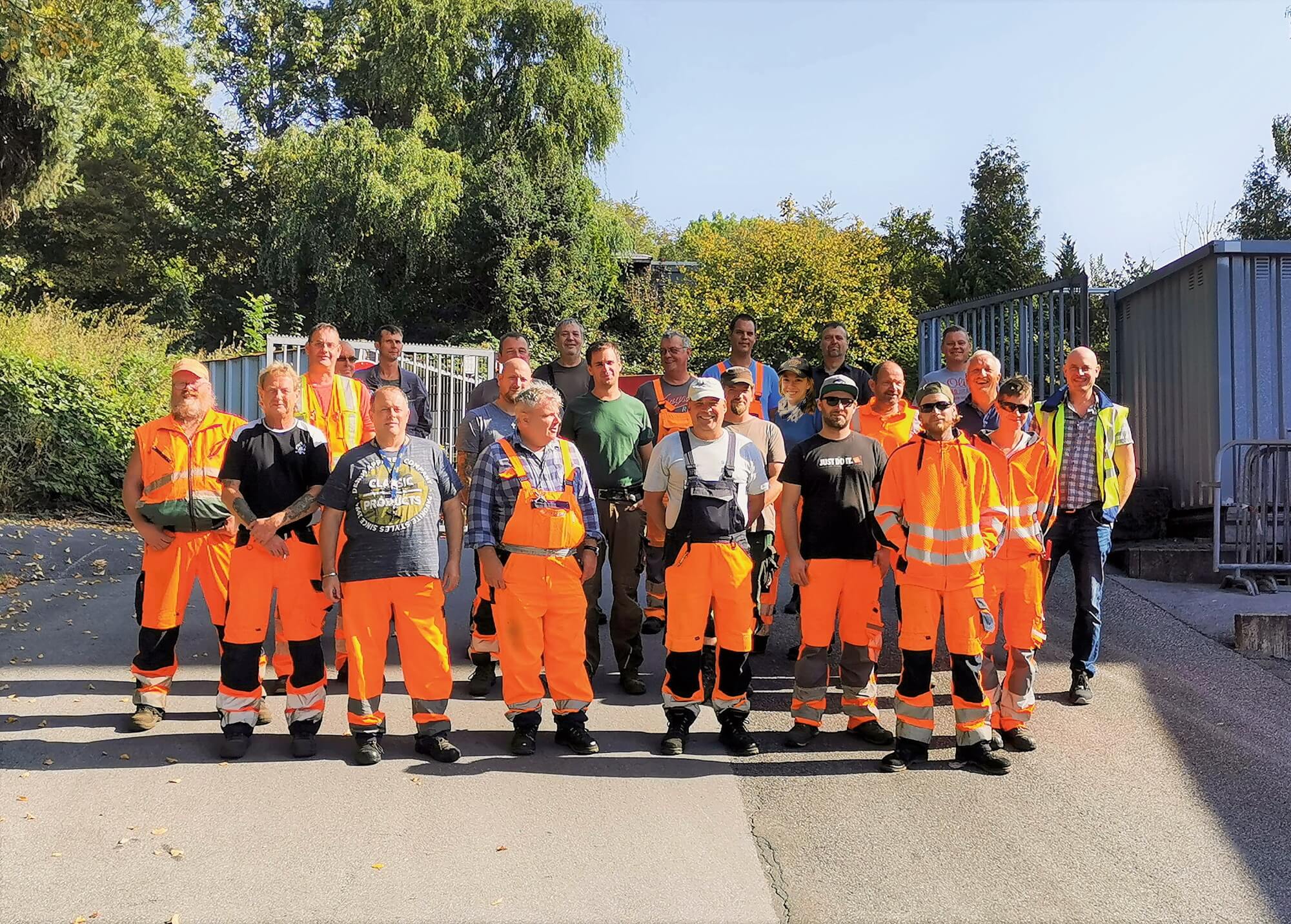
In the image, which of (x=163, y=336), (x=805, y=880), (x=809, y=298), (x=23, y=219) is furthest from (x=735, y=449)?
(x=23, y=219)

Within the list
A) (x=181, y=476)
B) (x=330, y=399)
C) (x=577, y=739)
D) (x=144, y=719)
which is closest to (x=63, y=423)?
(x=330, y=399)

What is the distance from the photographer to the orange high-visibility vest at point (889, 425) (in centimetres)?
745

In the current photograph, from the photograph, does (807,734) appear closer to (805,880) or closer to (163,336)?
(805,880)

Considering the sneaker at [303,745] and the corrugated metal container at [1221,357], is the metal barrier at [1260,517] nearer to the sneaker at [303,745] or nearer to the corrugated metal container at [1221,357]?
the corrugated metal container at [1221,357]

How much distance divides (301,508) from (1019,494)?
3.87m

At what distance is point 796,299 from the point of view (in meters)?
29.7

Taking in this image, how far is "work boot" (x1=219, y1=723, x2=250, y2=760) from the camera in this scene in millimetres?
5828

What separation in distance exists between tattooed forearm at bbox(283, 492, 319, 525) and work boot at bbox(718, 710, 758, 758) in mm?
2468

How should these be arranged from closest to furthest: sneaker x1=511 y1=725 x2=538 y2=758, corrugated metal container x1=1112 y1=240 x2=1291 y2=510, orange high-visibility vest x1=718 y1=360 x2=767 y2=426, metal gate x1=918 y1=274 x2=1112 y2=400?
sneaker x1=511 y1=725 x2=538 y2=758 < orange high-visibility vest x1=718 y1=360 x2=767 y2=426 < corrugated metal container x1=1112 y1=240 x2=1291 y2=510 < metal gate x1=918 y1=274 x2=1112 y2=400

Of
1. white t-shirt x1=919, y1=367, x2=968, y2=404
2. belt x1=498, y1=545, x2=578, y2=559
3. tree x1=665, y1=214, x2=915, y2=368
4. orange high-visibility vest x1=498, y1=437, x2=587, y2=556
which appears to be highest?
tree x1=665, y1=214, x2=915, y2=368

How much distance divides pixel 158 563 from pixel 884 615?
18.3 ft

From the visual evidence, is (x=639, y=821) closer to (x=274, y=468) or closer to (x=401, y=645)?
(x=401, y=645)

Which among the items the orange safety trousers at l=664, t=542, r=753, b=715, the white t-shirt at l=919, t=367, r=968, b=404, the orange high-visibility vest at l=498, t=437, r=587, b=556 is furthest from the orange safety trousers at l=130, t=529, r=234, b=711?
the white t-shirt at l=919, t=367, r=968, b=404

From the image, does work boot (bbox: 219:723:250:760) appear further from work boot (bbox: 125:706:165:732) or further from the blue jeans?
the blue jeans
